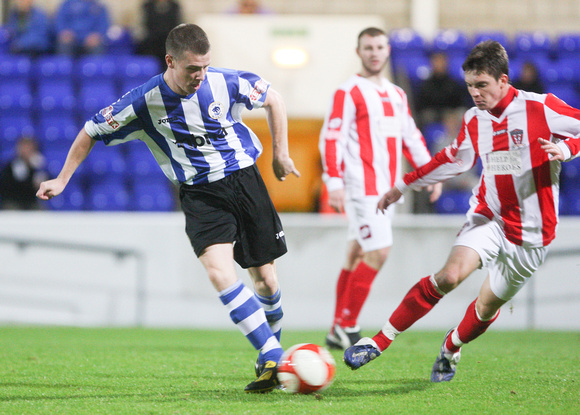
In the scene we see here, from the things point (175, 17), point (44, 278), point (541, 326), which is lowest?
point (541, 326)

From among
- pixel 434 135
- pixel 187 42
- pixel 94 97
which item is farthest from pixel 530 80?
pixel 187 42

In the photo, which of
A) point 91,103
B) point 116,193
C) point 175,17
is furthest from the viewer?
point 175,17

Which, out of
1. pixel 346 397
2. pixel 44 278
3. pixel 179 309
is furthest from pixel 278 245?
pixel 44 278

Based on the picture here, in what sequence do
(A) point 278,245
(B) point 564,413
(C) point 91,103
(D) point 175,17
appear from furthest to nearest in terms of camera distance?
(D) point 175,17, (C) point 91,103, (A) point 278,245, (B) point 564,413

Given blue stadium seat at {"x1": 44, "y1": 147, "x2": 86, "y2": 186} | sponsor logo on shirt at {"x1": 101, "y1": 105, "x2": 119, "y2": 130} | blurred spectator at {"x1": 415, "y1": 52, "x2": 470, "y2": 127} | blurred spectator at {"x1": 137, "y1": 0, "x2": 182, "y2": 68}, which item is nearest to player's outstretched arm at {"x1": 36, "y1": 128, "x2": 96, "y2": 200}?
sponsor logo on shirt at {"x1": 101, "y1": 105, "x2": 119, "y2": 130}

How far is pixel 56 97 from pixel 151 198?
2385mm

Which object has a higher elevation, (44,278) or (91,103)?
(91,103)

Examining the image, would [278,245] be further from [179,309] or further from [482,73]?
[179,309]

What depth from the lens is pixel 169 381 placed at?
4.21 metres

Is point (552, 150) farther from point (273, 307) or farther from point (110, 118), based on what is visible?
point (110, 118)

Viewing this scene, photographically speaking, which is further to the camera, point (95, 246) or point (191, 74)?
point (95, 246)

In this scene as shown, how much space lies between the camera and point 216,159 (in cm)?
403

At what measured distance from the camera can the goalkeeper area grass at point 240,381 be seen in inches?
135

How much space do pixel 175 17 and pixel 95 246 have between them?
16.5 feet
